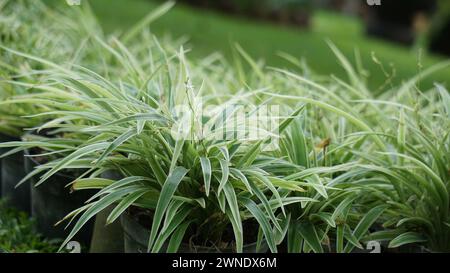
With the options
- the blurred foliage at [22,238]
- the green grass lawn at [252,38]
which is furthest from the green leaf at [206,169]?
the green grass lawn at [252,38]

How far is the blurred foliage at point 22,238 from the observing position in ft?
7.71

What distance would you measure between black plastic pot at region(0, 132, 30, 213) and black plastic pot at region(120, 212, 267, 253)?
0.79 metres

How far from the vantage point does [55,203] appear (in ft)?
7.65

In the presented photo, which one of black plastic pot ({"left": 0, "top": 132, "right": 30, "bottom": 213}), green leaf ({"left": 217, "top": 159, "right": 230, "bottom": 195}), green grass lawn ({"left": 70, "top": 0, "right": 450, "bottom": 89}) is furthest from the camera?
green grass lawn ({"left": 70, "top": 0, "right": 450, "bottom": 89})

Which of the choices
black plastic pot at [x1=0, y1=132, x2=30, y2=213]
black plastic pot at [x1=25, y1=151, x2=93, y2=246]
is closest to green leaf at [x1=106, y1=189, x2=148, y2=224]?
black plastic pot at [x1=25, y1=151, x2=93, y2=246]

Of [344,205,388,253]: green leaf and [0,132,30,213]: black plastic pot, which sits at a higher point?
[0,132,30,213]: black plastic pot

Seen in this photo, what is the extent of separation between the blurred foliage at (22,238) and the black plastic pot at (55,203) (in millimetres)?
37

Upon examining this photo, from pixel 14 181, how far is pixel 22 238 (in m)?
0.33

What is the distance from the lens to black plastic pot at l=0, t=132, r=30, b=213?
2.60 metres

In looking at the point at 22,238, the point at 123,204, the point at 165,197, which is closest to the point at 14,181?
the point at 22,238

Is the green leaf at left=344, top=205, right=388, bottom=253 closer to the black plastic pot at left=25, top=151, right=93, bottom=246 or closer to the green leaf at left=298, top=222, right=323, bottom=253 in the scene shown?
the green leaf at left=298, top=222, right=323, bottom=253

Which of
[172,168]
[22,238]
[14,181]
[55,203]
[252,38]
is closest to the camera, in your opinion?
[172,168]

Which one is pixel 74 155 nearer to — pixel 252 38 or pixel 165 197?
pixel 165 197

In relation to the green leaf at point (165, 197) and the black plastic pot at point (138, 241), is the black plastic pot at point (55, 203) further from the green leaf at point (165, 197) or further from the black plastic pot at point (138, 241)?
the green leaf at point (165, 197)
